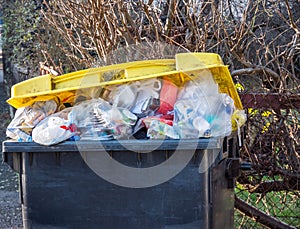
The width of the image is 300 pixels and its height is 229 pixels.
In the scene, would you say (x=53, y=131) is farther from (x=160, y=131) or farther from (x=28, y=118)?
(x=160, y=131)

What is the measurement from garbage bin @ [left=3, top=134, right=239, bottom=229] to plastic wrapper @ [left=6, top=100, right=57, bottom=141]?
0.33 ft

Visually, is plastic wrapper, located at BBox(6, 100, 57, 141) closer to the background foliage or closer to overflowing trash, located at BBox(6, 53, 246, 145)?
overflowing trash, located at BBox(6, 53, 246, 145)

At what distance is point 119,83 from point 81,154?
1.47 ft

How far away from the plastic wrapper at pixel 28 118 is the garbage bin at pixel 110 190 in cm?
10

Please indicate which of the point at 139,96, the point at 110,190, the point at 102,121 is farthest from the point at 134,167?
the point at 139,96

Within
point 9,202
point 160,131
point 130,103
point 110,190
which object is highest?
point 130,103

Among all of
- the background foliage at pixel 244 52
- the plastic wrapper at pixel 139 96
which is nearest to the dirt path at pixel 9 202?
the background foliage at pixel 244 52

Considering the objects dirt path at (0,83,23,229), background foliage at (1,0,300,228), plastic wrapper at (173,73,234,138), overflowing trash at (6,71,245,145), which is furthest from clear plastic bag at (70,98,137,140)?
dirt path at (0,83,23,229)

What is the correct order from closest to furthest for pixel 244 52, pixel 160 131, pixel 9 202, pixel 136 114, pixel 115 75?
pixel 160 131, pixel 136 114, pixel 115 75, pixel 244 52, pixel 9 202

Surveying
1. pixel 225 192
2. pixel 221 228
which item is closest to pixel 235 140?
pixel 225 192

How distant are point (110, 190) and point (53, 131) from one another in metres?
0.44

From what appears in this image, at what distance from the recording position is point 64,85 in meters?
3.12

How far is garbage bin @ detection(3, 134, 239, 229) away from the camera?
2893 mm

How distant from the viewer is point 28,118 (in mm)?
3078
